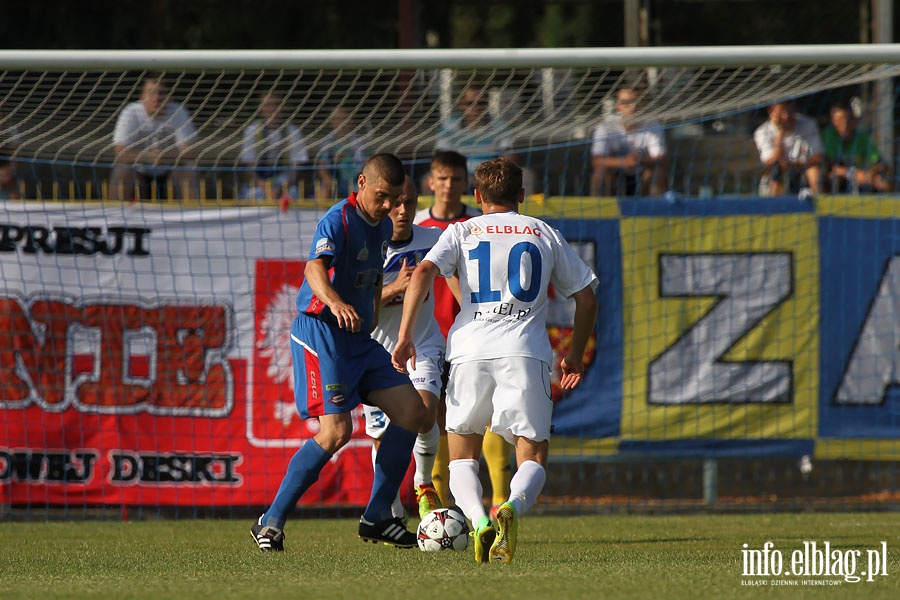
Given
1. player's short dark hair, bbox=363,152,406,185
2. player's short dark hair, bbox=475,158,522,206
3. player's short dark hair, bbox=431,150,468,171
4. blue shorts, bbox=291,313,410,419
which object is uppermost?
player's short dark hair, bbox=431,150,468,171

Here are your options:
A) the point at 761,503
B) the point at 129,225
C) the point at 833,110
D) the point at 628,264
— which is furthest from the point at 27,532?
the point at 833,110

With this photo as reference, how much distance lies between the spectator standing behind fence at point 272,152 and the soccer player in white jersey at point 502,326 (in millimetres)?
2643

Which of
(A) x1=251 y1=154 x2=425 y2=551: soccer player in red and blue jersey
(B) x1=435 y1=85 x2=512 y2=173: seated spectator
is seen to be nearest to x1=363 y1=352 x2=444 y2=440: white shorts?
(A) x1=251 y1=154 x2=425 y2=551: soccer player in red and blue jersey

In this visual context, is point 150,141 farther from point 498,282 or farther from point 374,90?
point 498,282

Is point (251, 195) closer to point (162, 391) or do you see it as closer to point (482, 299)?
point (162, 391)

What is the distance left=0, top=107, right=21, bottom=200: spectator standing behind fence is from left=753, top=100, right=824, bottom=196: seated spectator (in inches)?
227

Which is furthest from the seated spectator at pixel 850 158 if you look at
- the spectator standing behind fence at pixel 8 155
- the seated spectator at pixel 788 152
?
the spectator standing behind fence at pixel 8 155

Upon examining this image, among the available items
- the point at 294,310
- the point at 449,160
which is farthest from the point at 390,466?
the point at 294,310

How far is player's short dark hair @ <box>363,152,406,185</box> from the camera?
585cm

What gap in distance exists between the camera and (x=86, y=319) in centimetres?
830

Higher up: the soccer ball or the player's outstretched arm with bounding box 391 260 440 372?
the player's outstretched arm with bounding box 391 260 440 372

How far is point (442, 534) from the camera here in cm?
589

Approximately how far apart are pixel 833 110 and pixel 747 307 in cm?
277

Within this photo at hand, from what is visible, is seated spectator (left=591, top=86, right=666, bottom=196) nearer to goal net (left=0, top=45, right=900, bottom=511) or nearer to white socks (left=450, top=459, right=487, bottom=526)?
goal net (left=0, top=45, right=900, bottom=511)
